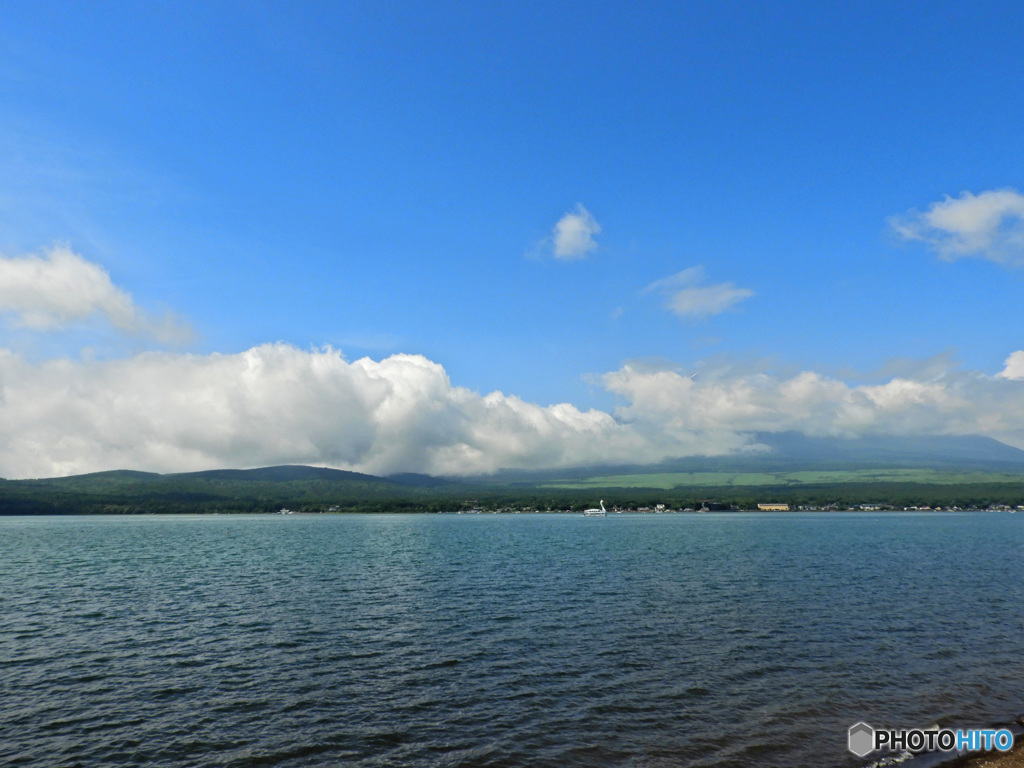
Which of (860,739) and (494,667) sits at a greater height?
(494,667)

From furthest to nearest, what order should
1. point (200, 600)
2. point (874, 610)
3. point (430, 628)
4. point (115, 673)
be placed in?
point (200, 600) → point (874, 610) → point (430, 628) → point (115, 673)

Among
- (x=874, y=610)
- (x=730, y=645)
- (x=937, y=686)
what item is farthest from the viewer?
(x=874, y=610)

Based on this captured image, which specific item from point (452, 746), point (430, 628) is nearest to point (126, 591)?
point (430, 628)

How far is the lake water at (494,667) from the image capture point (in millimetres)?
21781

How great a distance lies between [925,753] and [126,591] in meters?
59.9

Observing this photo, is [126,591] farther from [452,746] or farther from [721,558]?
[721,558]

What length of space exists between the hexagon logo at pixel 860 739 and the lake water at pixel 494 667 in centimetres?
36

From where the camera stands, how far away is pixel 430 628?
1553 inches

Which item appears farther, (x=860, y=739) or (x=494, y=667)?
(x=494, y=667)

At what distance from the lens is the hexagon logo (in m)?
21.5

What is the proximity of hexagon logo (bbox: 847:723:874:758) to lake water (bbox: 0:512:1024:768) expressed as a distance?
359 millimetres

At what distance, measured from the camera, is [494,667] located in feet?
100

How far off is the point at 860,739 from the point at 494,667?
16.2m

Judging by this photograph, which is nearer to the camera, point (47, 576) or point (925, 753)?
point (925, 753)
